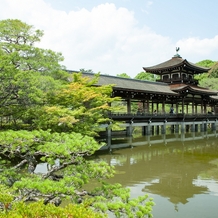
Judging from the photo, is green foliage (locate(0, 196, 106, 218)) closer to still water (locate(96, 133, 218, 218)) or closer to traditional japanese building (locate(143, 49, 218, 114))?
still water (locate(96, 133, 218, 218))

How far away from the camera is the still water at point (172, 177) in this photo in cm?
677

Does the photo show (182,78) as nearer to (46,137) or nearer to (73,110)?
(73,110)

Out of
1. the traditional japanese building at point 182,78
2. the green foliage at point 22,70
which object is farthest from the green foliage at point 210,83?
the green foliage at point 22,70

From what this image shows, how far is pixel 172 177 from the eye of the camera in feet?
32.4

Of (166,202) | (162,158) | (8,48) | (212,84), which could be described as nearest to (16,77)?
(8,48)

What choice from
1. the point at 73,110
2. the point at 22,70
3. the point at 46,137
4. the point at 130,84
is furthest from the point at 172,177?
the point at 130,84

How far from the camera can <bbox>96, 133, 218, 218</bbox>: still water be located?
266 inches

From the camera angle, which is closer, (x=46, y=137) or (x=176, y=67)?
(x=46, y=137)

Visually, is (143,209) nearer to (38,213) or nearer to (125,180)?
(38,213)

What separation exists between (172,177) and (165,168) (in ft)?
5.45

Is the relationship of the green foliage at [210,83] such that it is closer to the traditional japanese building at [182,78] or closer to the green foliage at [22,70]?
the traditional japanese building at [182,78]

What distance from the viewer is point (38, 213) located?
281 centimetres

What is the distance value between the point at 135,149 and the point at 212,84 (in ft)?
102

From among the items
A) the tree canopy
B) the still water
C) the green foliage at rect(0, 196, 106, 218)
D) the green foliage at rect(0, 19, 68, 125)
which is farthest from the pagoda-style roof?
the green foliage at rect(0, 196, 106, 218)
